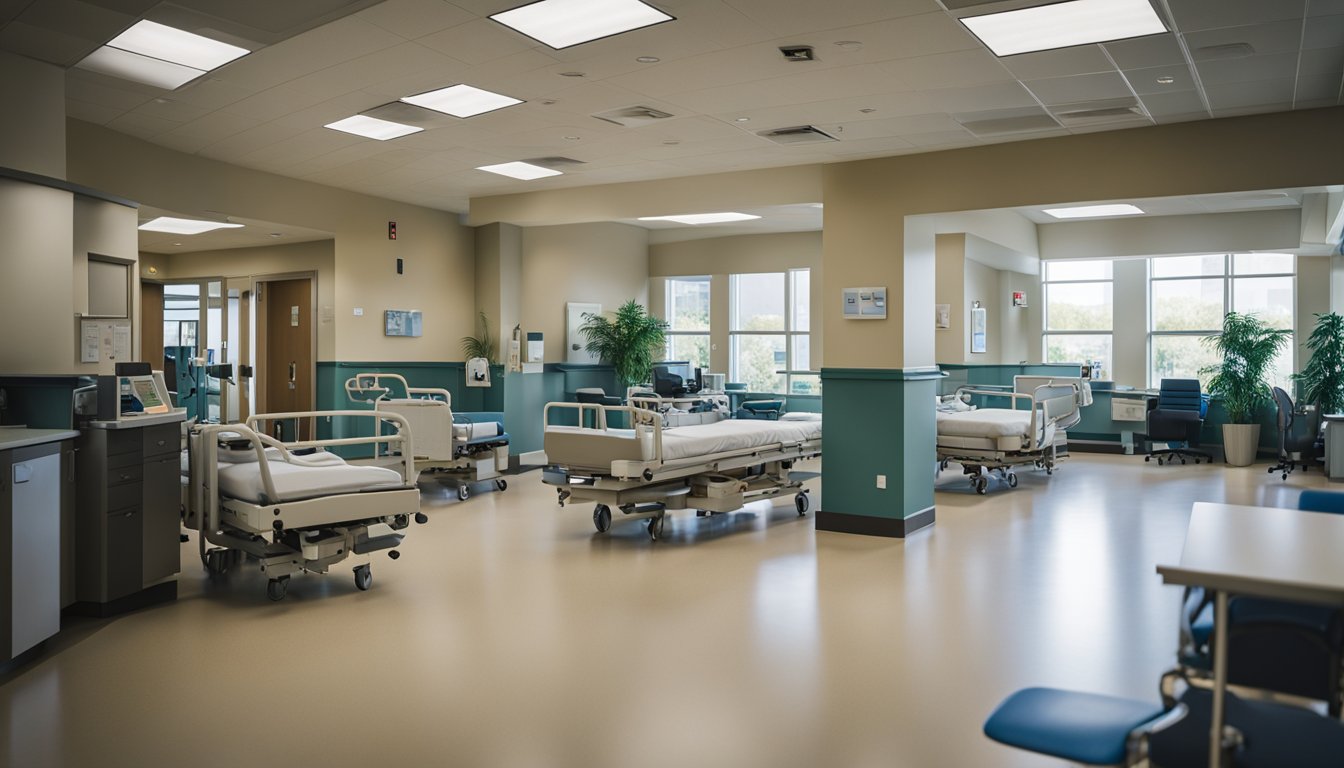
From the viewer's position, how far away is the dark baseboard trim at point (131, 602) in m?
4.88

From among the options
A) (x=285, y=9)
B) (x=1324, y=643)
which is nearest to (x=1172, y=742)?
(x=1324, y=643)

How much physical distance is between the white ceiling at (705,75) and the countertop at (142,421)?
212 cm

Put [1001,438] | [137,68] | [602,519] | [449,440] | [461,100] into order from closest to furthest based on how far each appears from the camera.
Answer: [137,68], [461,100], [602,519], [449,440], [1001,438]

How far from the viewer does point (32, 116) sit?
545 cm

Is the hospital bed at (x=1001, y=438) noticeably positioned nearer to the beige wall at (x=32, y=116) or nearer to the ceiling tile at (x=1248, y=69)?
the ceiling tile at (x=1248, y=69)

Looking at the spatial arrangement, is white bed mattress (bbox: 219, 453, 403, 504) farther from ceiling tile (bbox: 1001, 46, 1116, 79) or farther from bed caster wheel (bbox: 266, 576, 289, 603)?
ceiling tile (bbox: 1001, 46, 1116, 79)

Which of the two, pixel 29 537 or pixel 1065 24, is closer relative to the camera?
pixel 29 537

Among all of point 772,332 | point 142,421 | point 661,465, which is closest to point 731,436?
point 661,465

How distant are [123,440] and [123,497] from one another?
311 mm

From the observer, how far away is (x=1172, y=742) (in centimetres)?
223

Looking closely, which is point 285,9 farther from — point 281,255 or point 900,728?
point 281,255

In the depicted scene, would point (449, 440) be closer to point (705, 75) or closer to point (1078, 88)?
point (705, 75)

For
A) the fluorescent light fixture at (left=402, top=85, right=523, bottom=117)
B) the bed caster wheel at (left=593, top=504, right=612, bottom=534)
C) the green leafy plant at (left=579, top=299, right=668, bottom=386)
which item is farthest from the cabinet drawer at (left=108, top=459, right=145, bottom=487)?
the green leafy plant at (left=579, top=299, right=668, bottom=386)

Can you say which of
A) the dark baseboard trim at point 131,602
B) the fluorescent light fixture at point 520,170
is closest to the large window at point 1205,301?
the fluorescent light fixture at point 520,170
